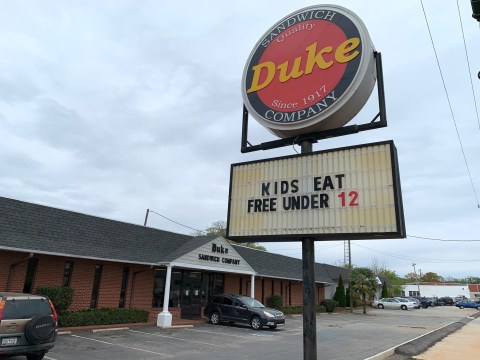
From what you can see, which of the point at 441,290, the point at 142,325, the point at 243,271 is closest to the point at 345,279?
the point at 243,271

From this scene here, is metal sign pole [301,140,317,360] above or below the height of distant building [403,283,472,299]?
below

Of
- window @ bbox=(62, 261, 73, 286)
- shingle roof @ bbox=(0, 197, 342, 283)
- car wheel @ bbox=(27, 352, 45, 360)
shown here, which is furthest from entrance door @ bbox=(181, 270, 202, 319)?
car wheel @ bbox=(27, 352, 45, 360)

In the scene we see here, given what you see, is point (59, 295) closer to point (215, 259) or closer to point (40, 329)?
point (40, 329)

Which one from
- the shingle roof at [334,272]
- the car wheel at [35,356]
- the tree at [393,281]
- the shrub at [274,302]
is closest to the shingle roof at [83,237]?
the car wheel at [35,356]

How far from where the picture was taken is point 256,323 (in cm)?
2023

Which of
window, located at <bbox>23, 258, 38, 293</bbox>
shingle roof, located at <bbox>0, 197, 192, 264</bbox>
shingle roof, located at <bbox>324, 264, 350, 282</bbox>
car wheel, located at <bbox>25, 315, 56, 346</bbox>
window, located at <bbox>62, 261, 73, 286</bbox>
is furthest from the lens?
shingle roof, located at <bbox>324, 264, 350, 282</bbox>

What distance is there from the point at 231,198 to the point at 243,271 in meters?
17.2

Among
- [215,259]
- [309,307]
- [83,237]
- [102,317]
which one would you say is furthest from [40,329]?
[215,259]

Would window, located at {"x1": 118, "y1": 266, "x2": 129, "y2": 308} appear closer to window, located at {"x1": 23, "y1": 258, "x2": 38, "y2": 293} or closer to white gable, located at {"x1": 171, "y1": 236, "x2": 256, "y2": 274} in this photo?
white gable, located at {"x1": 171, "y1": 236, "x2": 256, "y2": 274}

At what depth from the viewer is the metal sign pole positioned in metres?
7.05

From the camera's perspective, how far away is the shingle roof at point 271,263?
2847 cm

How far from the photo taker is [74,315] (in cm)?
1603

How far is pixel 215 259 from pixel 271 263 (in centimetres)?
973

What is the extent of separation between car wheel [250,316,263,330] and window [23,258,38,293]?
1069 cm
